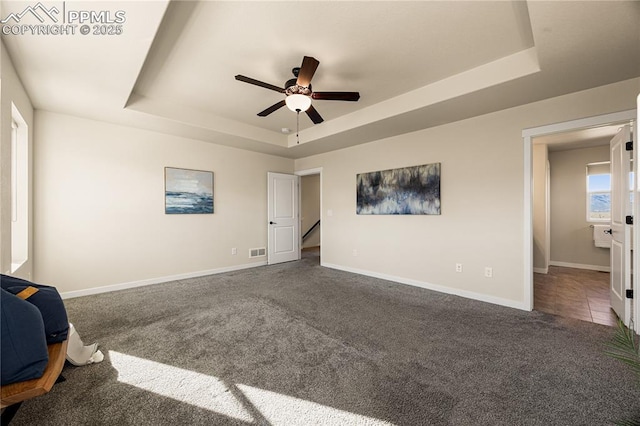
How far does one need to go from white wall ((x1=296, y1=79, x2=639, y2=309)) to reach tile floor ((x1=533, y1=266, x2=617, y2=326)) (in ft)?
1.68

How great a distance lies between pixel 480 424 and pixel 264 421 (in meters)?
1.21

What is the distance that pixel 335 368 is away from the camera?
1.87 metres

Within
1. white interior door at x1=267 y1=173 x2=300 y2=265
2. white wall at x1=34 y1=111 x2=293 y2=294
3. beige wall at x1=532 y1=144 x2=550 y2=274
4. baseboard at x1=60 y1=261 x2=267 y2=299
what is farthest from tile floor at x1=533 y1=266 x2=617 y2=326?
white wall at x1=34 y1=111 x2=293 y2=294

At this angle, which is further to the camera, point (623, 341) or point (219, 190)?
point (219, 190)

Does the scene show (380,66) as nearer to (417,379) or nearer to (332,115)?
(332,115)

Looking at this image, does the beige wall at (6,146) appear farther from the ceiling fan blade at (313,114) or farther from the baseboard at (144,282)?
the ceiling fan blade at (313,114)

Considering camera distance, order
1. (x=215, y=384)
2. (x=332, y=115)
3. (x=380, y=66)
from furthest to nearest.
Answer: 1. (x=332, y=115)
2. (x=380, y=66)
3. (x=215, y=384)

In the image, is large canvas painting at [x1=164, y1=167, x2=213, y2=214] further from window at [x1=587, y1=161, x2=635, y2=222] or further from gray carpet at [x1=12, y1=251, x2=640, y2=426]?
window at [x1=587, y1=161, x2=635, y2=222]

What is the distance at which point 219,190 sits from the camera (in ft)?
15.7

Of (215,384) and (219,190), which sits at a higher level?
(219,190)

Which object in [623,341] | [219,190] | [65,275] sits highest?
[219,190]

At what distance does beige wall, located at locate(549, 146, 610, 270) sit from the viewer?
4.98 m

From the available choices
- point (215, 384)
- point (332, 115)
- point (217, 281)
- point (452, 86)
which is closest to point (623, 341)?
point (215, 384)

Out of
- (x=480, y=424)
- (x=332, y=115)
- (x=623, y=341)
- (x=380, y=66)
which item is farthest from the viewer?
(x=332, y=115)
